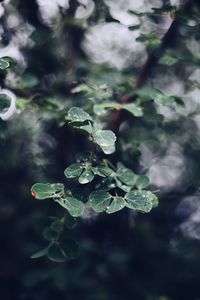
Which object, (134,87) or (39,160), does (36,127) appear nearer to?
(39,160)

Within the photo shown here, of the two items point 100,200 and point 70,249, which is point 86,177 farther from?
point 70,249

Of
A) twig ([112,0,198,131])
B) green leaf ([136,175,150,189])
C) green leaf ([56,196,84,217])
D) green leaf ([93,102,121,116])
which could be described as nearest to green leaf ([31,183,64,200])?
green leaf ([56,196,84,217])

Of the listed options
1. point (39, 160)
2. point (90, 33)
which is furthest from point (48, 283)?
point (90, 33)

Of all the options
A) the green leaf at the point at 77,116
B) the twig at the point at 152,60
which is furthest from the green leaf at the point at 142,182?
the twig at the point at 152,60

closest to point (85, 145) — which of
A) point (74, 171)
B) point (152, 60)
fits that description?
point (152, 60)

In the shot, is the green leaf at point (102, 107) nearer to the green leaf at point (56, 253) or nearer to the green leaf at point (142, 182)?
the green leaf at point (142, 182)

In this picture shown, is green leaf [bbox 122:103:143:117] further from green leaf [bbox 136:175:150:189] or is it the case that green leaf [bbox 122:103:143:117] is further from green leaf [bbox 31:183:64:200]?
green leaf [bbox 31:183:64:200]
